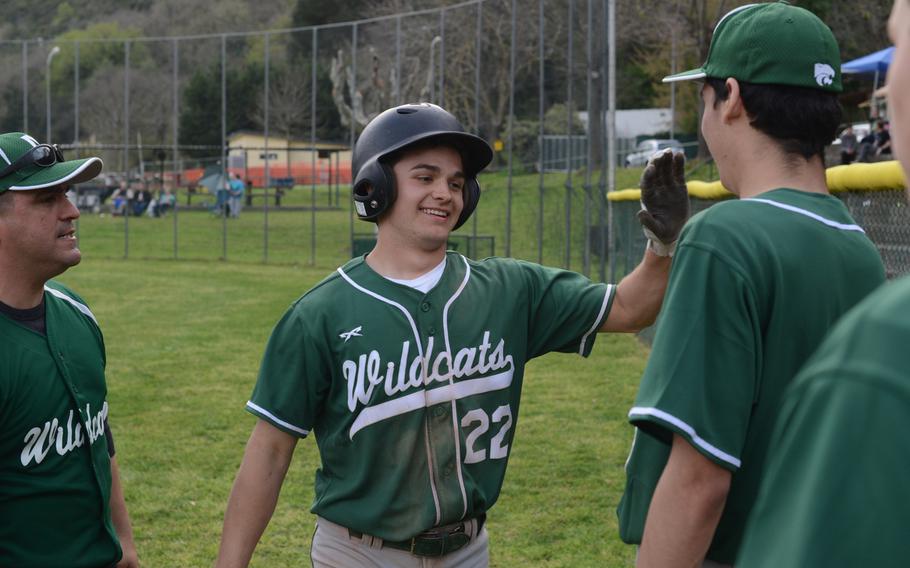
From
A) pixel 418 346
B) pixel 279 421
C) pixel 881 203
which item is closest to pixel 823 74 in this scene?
pixel 418 346

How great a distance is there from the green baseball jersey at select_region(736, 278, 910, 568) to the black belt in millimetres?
2091

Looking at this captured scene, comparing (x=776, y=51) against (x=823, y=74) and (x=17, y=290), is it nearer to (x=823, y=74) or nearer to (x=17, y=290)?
(x=823, y=74)

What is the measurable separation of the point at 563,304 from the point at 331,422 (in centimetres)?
76

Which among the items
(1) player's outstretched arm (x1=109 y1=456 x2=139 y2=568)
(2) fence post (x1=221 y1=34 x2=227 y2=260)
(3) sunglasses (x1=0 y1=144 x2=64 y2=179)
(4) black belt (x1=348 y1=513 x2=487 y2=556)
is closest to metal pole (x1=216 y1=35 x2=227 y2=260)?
(2) fence post (x1=221 y1=34 x2=227 y2=260)

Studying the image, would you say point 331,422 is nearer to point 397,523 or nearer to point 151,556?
point 397,523

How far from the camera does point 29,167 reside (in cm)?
359

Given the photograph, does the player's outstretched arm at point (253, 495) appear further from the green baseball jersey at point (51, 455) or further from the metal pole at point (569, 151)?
the metal pole at point (569, 151)

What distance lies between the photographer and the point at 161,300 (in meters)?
18.6

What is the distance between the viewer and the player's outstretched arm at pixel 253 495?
3045 mm

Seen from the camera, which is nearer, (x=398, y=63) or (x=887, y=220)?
(x=887, y=220)

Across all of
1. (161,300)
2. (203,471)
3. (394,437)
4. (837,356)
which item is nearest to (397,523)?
(394,437)

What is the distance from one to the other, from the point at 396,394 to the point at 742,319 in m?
1.23

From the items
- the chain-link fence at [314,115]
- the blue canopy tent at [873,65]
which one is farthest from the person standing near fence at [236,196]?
the blue canopy tent at [873,65]

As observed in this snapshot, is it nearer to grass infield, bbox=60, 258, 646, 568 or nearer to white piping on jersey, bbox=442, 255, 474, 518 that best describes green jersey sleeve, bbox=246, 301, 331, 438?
white piping on jersey, bbox=442, 255, 474, 518
